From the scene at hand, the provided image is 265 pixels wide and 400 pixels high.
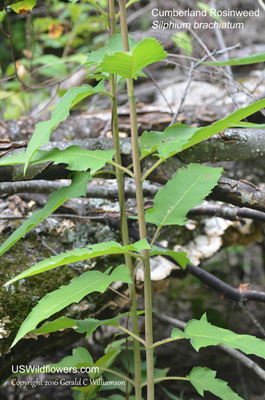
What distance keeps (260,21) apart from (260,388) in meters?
3.23

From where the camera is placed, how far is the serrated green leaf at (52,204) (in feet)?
3.03

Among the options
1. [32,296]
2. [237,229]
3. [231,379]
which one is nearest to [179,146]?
[32,296]

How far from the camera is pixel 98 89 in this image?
903mm

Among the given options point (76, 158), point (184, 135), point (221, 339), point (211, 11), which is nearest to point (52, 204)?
point (76, 158)

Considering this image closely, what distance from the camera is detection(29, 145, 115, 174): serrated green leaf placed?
0.91m

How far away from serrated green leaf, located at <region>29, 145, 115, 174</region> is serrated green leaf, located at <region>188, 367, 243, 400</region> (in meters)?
0.57

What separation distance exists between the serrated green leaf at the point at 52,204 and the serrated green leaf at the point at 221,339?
1.33ft

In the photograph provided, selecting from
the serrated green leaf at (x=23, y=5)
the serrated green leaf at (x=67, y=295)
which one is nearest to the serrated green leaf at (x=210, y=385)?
the serrated green leaf at (x=67, y=295)

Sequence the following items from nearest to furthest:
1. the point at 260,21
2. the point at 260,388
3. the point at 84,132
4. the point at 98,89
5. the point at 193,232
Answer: the point at 98,89 < the point at 193,232 < the point at 260,388 < the point at 84,132 < the point at 260,21

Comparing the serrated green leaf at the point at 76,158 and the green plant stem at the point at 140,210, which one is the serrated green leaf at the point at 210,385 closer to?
the green plant stem at the point at 140,210

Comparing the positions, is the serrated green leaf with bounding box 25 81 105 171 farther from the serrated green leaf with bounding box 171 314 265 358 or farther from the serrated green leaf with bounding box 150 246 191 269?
the serrated green leaf with bounding box 171 314 265 358

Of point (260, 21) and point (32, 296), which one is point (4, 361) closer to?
point (32, 296)

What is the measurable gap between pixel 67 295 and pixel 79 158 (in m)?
0.33

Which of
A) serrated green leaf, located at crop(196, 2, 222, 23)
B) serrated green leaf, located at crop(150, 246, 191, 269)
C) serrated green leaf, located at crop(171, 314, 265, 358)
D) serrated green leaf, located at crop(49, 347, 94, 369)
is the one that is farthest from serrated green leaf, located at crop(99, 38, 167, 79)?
serrated green leaf, located at crop(196, 2, 222, 23)
